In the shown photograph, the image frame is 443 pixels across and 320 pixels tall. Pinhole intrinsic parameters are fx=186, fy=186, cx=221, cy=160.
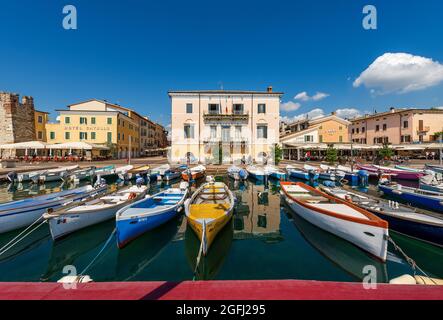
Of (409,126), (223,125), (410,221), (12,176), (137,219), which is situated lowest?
(410,221)

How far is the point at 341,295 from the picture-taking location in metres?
2.81

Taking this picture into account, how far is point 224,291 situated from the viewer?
2.93m

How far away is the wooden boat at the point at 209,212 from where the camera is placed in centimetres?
607

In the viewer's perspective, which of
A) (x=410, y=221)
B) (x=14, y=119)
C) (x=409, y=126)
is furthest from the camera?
(x=409, y=126)

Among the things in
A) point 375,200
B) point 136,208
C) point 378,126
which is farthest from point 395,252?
point 378,126

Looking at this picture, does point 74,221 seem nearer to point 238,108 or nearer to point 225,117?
point 225,117

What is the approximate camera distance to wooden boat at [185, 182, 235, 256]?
607cm

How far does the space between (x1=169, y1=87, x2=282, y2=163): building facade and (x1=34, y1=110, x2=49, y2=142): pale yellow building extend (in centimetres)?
2767

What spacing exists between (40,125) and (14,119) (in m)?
3.61

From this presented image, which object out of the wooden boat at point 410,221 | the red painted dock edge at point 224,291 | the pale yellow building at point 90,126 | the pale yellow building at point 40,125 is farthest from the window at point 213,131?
the pale yellow building at point 40,125

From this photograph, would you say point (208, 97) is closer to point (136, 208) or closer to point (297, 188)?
point (297, 188)

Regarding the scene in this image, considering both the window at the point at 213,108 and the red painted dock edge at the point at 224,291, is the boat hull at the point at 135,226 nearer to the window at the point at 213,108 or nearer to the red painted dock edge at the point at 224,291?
the red painted dock edge at the point at 224,291

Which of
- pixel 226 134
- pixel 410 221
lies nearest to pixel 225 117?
pixel 226 134

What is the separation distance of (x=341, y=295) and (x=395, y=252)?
5.92 meters
